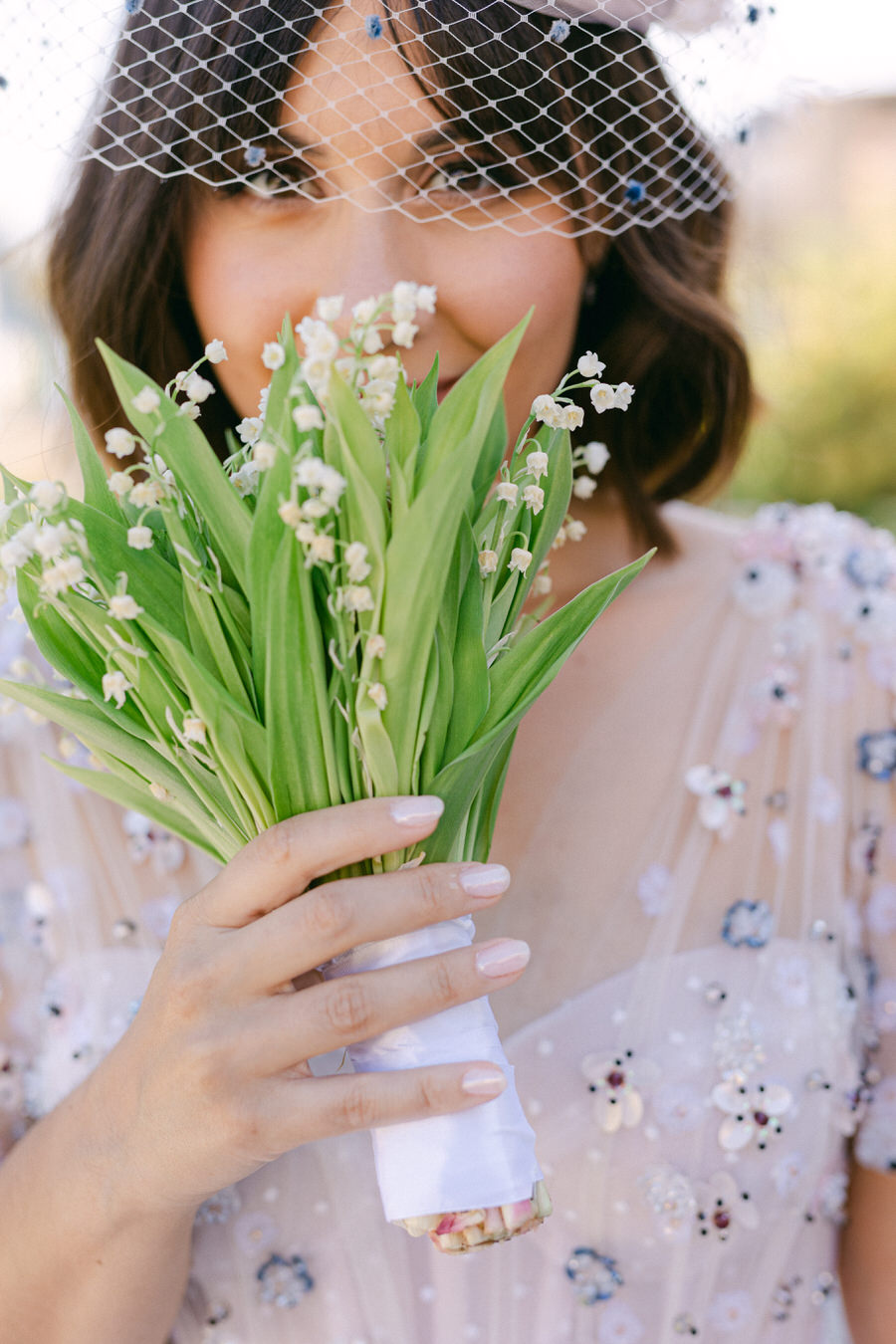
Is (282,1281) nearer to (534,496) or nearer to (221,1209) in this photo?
(221,1209)

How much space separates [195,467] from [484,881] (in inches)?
12.1

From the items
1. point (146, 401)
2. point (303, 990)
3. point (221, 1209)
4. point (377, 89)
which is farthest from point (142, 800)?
point (377, 89)

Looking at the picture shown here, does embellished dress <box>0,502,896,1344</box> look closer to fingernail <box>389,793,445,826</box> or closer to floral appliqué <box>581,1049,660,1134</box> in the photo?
floral appliqué <box>581,1049,660,1134</box>

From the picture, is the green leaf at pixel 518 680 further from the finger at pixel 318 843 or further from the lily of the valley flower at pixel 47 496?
the lily of the valley flower at pixel 47 496

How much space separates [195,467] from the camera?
2.19ft

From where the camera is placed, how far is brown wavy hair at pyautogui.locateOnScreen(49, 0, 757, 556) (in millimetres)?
965

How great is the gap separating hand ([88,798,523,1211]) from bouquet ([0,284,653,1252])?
0.11 ft

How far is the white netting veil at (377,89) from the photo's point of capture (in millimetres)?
947

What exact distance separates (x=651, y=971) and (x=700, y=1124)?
150mm

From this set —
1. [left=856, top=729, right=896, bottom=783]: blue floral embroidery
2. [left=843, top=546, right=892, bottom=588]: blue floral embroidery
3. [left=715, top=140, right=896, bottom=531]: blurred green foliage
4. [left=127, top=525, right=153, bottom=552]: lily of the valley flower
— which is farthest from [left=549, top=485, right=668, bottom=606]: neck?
[left=715, top=140, right=896, bottom=531]: blurred green foliage

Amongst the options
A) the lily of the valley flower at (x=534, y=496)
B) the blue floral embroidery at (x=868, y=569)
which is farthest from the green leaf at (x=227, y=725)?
the blue floral embroidery at (x=868, y=569)

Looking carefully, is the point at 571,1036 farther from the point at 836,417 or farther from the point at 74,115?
the point at 836,417

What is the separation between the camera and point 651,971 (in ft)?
3.73

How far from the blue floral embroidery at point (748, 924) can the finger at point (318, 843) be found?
590mm
